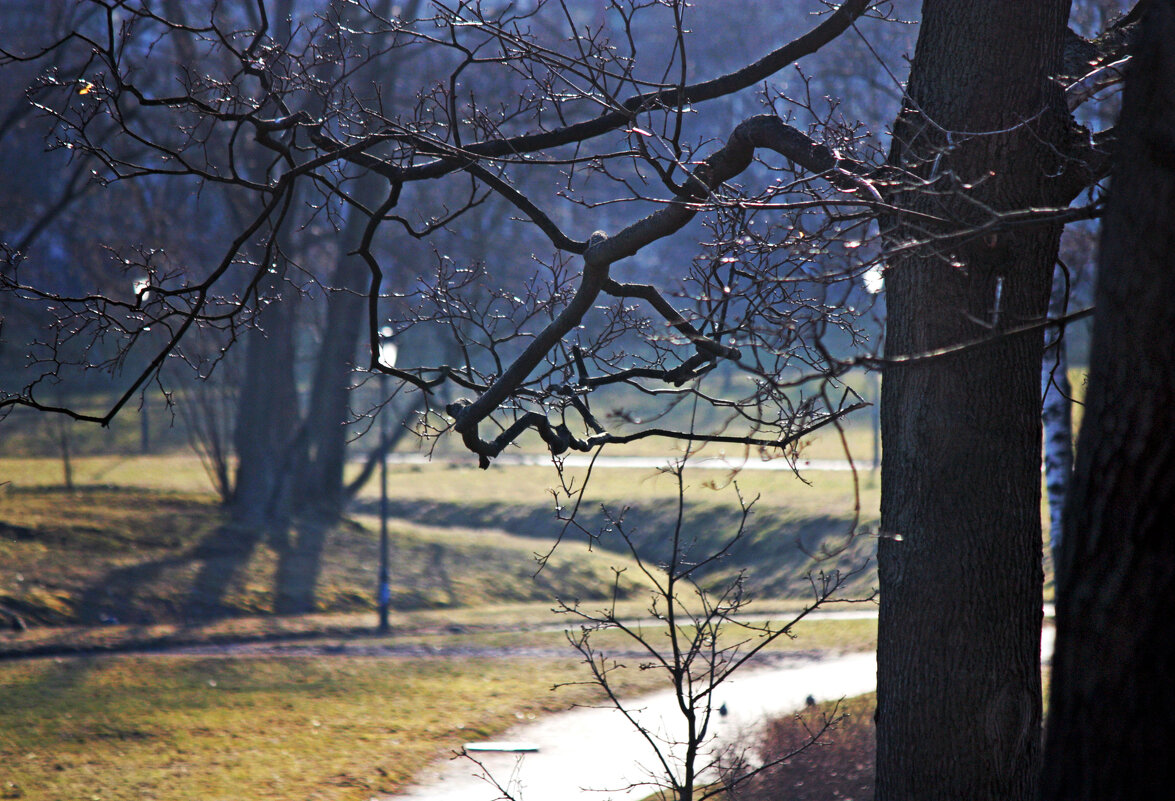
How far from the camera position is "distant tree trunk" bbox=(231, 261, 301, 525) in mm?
24641

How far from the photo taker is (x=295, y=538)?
24703mm

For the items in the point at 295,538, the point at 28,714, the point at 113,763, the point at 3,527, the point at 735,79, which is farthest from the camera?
the point at 295,538

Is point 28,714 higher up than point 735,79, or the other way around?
point 735,79

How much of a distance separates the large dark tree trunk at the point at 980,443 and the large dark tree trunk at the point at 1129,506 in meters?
1.85

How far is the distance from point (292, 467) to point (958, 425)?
23.0 metres

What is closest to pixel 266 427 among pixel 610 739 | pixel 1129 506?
pixel 610 739

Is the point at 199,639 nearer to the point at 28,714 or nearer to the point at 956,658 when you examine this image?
the point at 28,714

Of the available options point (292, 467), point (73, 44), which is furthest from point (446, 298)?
point (292, 467)

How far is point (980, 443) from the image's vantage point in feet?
15.6

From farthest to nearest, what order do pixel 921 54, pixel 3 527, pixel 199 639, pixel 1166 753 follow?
pixel 3 527
pixel 199 639
pixel 921 54
pixel 1166 753

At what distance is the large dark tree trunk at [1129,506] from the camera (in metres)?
2.67

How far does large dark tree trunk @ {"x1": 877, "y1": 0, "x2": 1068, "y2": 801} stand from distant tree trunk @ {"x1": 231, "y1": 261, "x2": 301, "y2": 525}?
21086mm

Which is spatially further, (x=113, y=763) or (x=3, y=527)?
(x=3, y=527)

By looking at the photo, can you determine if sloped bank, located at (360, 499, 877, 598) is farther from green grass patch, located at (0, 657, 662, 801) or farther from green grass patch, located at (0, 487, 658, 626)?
green grass patch, located at (0, 657, 662, 801)
